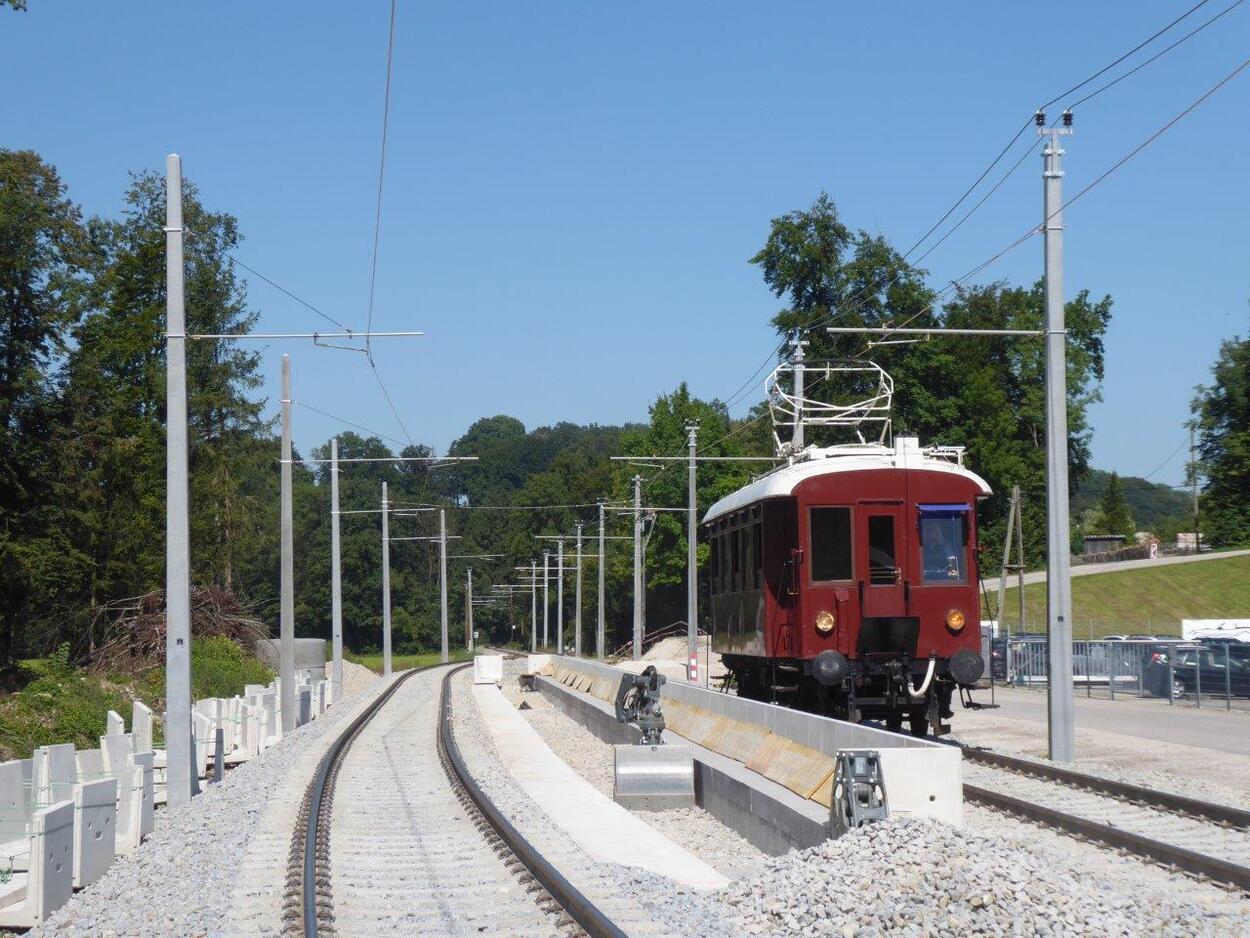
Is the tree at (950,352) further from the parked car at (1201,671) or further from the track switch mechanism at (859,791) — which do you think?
the track switch mechanism at (859,791)

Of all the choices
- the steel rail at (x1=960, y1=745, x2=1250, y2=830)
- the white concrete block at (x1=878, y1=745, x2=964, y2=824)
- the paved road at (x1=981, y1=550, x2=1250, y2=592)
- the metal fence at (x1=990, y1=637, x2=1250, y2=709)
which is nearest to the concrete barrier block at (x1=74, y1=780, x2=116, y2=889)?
the white concrete block at (x1=878, y1=745, x2=964, y2=824)

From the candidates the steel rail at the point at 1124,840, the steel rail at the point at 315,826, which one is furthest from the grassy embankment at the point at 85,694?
the steel rail at the point at 1124,840

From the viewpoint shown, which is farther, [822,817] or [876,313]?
[876,313]

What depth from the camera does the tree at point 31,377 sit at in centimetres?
4859

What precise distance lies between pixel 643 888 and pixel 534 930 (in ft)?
4.37

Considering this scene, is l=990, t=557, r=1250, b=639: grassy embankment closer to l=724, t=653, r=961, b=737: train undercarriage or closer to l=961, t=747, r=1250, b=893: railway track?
l=724, t=653, r=961, b=737: train undercarriage

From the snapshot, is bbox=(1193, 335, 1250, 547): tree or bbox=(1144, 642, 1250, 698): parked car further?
bbox=(1193, 335, 1250, 547): tree

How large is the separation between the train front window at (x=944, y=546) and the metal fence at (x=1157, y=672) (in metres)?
8.33

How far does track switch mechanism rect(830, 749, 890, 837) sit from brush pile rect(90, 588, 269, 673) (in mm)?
34042

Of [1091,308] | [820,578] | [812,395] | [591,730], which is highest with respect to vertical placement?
[1091,308]

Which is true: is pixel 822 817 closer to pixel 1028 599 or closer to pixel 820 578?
pixel 820 578

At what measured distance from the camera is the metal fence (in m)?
31.5

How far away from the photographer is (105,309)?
62.5 m

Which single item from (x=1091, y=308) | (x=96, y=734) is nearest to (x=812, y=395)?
(x=1091, y=308)
